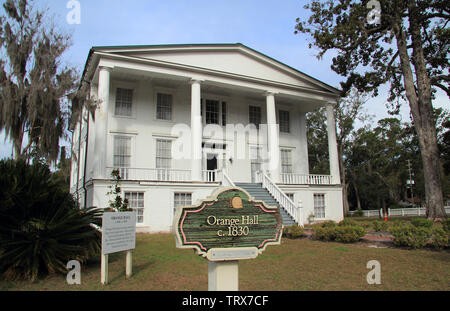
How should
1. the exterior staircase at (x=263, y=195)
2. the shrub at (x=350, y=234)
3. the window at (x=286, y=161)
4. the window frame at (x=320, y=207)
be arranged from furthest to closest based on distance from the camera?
the window at (x=286, y=161), the window frame at (x=320, y=207), the exterior staircase at (x=263, y=195), the shrub at (x=350, y=234)

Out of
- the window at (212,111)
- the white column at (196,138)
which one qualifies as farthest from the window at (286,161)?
the white column at (196,138)

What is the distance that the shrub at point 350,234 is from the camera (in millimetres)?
11352

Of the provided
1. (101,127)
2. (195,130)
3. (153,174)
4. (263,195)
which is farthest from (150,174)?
(263,195)

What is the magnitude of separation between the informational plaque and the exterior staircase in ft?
34.1

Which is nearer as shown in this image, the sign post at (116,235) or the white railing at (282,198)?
the sign post at (116,235)

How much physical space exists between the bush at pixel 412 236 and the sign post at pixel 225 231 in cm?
730

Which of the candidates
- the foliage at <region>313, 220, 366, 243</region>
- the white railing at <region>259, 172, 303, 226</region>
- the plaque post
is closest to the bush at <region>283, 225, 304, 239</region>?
the foliage at <region>313, 220, 366, 243</region>

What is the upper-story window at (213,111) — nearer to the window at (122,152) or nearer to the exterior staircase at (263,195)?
the exterior staircase at (263,195)

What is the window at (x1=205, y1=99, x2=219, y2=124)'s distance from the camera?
21314 millimetres

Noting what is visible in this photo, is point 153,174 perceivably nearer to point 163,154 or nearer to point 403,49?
point 163,154

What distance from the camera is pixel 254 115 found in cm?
2291

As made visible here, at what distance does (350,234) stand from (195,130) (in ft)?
30.9

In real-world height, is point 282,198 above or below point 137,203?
above
